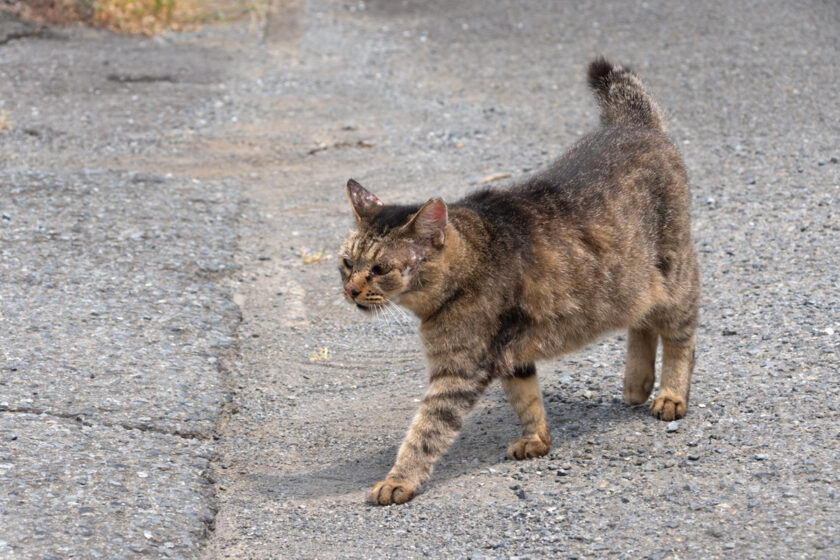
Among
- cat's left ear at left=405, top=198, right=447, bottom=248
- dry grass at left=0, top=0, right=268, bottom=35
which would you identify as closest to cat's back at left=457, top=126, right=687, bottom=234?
cat's left ear at left=405, top=198, right=447, bottom=248

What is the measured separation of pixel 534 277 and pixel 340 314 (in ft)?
7.52

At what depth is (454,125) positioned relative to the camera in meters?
9.98

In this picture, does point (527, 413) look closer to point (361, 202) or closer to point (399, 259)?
A: point (399, 259)

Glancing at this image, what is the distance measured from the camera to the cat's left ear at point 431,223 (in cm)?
438

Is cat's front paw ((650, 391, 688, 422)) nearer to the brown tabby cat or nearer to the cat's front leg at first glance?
the brown tabby cat

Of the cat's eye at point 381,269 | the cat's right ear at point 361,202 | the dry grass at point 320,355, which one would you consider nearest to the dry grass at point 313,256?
the dry grass at point 320,355

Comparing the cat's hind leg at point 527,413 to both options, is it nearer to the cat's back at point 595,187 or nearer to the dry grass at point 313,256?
the cat's back at point 595,187

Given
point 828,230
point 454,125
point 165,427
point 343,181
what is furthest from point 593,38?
point 165,427

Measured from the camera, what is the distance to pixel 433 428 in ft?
14.4

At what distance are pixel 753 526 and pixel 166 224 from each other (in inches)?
195

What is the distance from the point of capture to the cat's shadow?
15.1 feet

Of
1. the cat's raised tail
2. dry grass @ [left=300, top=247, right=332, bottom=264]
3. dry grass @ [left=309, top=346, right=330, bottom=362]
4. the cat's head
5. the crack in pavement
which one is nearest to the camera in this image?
the cat's head

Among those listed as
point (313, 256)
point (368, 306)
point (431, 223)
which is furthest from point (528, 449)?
point (313, 256)

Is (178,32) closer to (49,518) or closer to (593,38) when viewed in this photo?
(593,38)
